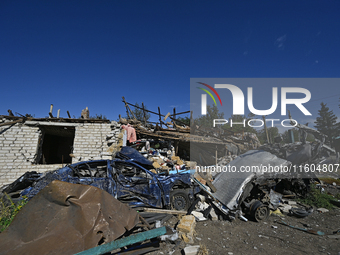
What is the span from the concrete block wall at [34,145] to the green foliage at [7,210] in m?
4.36

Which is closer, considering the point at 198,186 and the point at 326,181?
the point at 198,186

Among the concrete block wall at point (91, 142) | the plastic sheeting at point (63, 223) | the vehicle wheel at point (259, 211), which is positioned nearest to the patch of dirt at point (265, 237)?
the vehicle wheel at point (259, 211)

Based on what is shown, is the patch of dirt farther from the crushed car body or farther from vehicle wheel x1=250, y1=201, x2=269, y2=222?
the crushed car body

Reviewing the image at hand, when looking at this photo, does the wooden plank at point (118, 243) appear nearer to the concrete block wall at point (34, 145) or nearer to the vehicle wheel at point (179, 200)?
the vehicle wheel at point (179, 200)

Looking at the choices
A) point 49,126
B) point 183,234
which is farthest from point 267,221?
point 49,126

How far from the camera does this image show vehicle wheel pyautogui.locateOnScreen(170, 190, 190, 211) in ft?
17.0

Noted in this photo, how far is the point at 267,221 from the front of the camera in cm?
517

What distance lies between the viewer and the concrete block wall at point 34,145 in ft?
25.3

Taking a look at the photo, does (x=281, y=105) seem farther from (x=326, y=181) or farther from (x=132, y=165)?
(x=132, y=165)

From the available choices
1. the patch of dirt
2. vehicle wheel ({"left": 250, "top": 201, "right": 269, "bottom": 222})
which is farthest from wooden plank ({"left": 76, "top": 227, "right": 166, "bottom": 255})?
vehicle wheel ({"left": 250, "top": 201, "right": 269, "bottom": 222})

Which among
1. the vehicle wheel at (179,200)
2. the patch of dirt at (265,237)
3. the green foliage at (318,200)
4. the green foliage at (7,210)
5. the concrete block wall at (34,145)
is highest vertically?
the concrete block wall at (34,145)

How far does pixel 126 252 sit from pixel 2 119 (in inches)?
354

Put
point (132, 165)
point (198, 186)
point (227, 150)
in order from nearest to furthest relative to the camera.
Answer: point (132, 165), point (198, 186), point (227, 150)

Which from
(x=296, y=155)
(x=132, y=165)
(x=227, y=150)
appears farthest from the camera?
(x=227, y=150)
